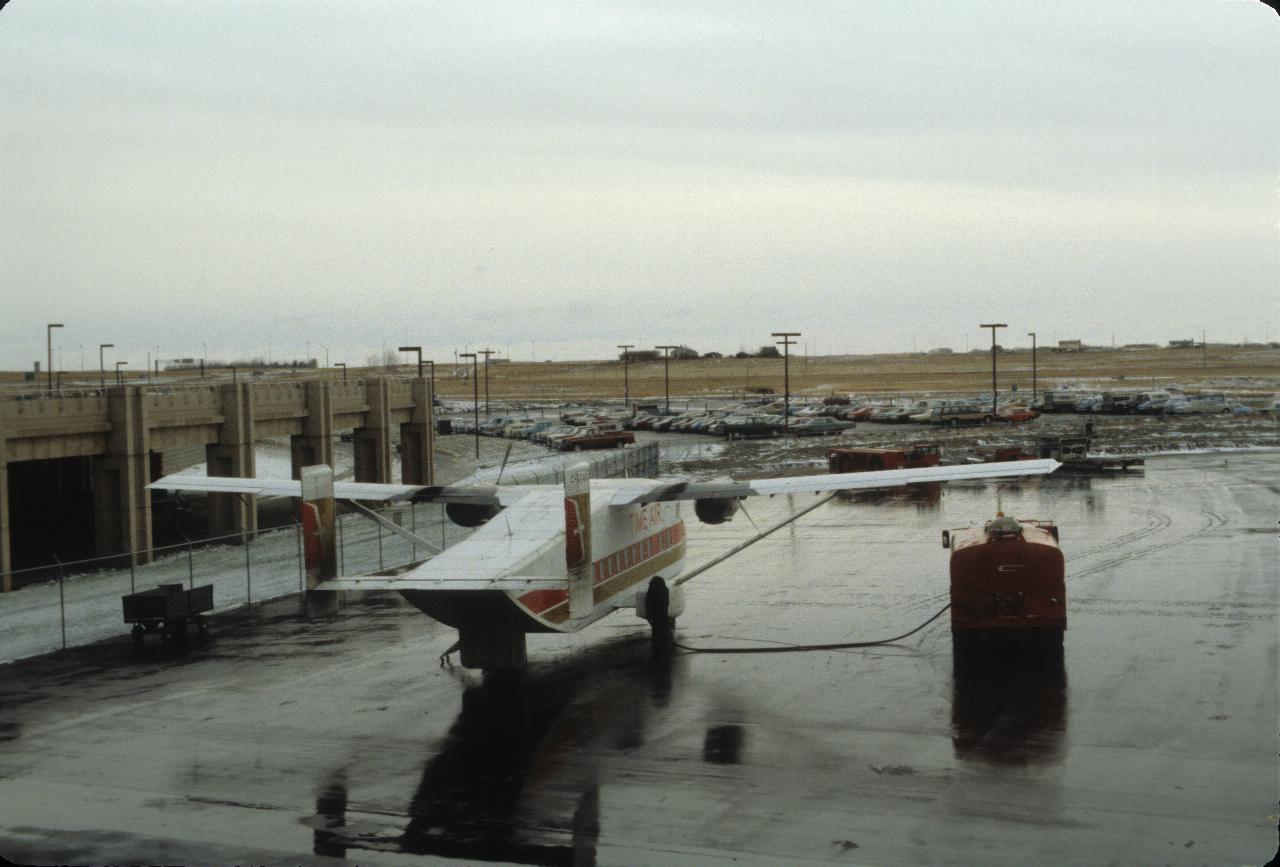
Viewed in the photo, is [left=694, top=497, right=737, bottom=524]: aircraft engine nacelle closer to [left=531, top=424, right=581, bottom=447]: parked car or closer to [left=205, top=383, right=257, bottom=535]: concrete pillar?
[left=205, top=383, right=257, bottom=535]: concrete pillar

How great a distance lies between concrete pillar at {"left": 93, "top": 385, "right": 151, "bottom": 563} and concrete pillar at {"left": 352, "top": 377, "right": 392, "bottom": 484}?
19.1 metres

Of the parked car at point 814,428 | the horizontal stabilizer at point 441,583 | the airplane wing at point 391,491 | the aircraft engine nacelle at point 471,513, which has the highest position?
the airplane wing at point 391,491

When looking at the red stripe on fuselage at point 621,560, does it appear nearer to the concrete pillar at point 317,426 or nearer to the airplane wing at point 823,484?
the airplane wing at point 823,484

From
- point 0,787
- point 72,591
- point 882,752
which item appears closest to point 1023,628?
point 882,752

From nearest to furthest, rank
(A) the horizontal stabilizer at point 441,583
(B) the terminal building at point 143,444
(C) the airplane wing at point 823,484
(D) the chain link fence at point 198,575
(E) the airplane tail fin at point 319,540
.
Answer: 1. (A) the horizontal stabilizer at point 441,583
2. (E) the airplane tail fin at point 319,540
3. (C) the airplane wing at point 823,484
4. (D) the chain link fence at point 198,575
5. (B) the terminal building at point 143,444

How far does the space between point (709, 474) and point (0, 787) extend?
59.4m

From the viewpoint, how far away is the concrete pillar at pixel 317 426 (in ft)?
217

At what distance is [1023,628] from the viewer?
2717 centimetres

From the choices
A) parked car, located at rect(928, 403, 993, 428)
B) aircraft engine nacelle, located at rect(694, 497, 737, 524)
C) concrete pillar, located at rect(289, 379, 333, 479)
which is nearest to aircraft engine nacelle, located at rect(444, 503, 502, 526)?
aircraft engine nacelle, located at rect(694, 497, 737, 524)

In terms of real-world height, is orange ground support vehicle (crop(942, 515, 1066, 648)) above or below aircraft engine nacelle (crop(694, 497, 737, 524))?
below

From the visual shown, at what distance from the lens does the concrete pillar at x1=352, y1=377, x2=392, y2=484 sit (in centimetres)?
7188

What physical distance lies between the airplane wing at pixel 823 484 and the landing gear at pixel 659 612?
7.42ft

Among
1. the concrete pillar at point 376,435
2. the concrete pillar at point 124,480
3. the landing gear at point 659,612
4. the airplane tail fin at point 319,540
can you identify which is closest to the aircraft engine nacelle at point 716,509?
the landing gear at point 659,612

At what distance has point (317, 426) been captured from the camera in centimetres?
6631
